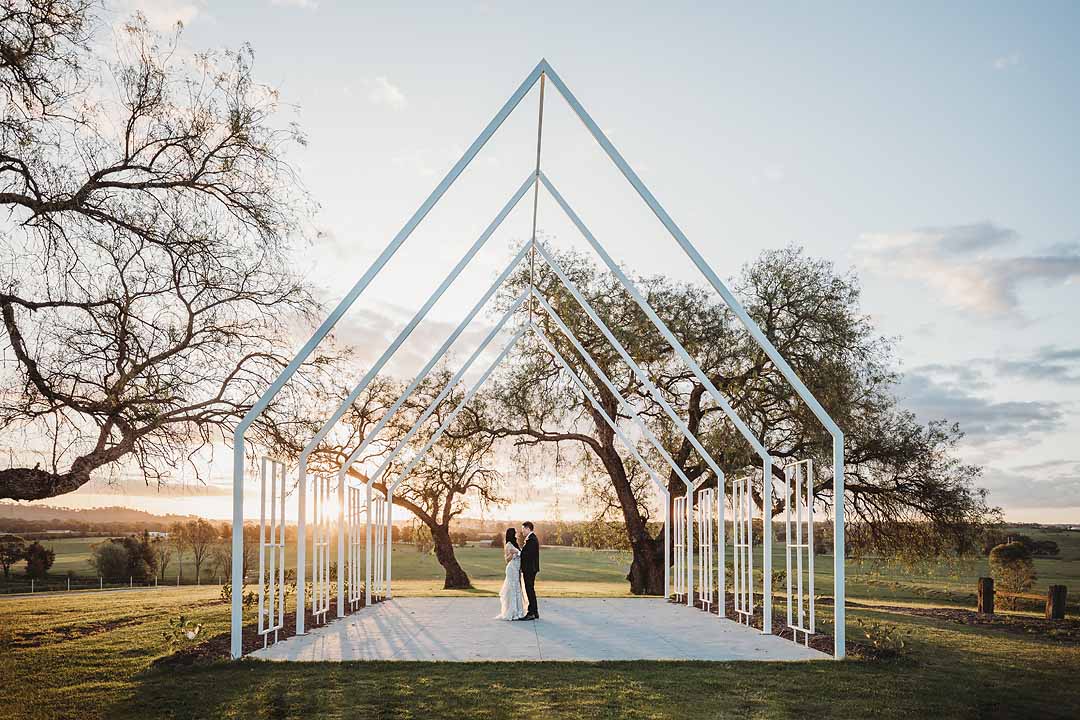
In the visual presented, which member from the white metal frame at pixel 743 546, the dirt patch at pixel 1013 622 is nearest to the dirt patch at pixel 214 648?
the white metal frame at pixel 743 546

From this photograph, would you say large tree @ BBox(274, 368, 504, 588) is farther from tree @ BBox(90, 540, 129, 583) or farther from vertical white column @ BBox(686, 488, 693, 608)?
tree @ BBox(90, 540, 129, 583)

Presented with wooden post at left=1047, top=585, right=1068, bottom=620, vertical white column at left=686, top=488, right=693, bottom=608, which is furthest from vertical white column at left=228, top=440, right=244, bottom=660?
wooden post at left=1047, top=585, right=1068, bottom=620

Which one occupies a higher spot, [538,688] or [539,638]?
[538,688]

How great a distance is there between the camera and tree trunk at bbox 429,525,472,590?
25172mm

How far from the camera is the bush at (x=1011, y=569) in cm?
1861

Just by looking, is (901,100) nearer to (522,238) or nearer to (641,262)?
(641,262)

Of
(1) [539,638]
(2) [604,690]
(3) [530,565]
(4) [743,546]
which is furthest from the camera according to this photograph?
(3) [530,565]

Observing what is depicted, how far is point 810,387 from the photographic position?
1809cm

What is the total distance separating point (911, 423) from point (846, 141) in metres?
7.39

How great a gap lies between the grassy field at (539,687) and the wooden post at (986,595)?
20.2 feet

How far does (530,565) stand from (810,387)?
6847mm

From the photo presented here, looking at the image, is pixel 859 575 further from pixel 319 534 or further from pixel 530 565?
pixel 319 534

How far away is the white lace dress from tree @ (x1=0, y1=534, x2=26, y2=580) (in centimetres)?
1524

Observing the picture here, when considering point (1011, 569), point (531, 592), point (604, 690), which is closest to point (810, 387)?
point (1011, 569)
